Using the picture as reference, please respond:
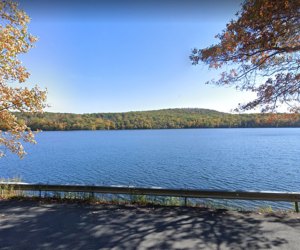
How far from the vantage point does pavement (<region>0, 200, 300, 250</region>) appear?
15.1 ft

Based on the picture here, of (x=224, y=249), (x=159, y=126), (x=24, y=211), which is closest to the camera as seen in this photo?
(x=224, y=249)

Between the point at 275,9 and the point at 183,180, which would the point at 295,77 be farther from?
the point at 183,180

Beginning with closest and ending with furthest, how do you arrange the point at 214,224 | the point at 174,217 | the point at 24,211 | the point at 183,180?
the point at 214,224
the point at 174,217
the point at 24,211
the point at 183,180

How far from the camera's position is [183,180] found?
65.2ft

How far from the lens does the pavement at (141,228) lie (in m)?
A: 4.61

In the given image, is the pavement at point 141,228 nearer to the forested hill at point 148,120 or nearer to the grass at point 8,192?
the grass at point 8,192

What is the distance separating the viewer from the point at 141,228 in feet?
17.6

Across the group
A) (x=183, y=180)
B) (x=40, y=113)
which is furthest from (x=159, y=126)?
(x=40, y=113)

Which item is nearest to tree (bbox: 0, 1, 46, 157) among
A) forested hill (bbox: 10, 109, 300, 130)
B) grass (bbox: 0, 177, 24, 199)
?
grass (bbox: 0, 177, 24, 199)

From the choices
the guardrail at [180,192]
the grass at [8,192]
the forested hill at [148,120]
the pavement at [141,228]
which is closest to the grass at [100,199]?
the grass at [8,192]

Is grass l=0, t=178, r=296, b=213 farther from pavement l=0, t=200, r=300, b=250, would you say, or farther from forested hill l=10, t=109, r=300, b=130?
forested hill l=10, t=109, r=300, b=130

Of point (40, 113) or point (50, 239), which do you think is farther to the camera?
point (40, 113)

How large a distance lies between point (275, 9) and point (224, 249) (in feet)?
19.0

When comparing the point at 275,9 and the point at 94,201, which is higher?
the point at 275,9
